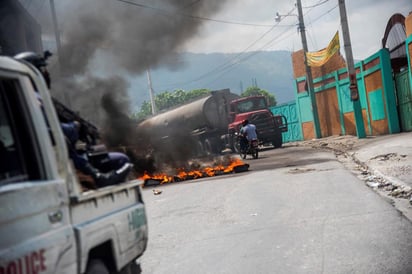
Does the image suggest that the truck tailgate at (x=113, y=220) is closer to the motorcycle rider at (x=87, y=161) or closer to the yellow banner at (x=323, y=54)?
the motorcycle rider at (x=87, y=161)

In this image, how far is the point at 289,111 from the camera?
3259 cm

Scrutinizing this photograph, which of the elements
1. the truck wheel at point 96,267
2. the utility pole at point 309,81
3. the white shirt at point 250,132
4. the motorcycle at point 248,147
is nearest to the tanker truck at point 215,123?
the motorcycle at point 248,147

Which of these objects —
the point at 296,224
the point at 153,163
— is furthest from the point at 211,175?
the point at 296,224

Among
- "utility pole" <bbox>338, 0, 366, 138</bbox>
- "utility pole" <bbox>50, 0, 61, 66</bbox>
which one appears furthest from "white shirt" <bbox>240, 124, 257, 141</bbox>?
"utility pole" <bbox>50, 0, 61, 66</bbox>

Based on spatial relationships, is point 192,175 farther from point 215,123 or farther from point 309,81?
point 309,81

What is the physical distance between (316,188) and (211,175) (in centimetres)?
561

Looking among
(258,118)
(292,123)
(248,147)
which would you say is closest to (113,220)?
(248,147)

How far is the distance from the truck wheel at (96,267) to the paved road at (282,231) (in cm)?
203

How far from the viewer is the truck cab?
23203 millimetres

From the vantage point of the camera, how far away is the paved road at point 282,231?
195 inches

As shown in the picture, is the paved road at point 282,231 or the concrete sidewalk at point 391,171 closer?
the paved road at point 282,231

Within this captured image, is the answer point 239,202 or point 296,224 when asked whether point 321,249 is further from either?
point 239,202

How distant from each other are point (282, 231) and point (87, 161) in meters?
3.55

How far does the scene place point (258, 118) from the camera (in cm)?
2330
